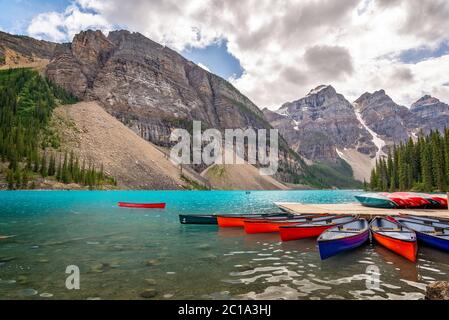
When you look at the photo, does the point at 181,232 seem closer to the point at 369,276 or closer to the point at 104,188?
the point at 369,276

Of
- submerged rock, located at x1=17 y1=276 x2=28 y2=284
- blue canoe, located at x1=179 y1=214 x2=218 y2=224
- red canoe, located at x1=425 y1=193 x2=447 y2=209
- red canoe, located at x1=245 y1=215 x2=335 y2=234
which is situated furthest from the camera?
red canoe, located at x1=425 y1=193 x2=447 y2=209

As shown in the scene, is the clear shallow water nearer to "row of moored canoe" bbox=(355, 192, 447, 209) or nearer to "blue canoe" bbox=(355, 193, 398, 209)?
"blue canoe" bbox=(355, 193, 398, 209)

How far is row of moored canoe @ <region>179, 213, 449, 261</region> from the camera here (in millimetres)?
19705

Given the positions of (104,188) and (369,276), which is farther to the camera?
(104,188)

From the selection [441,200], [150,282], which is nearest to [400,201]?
[441,200]

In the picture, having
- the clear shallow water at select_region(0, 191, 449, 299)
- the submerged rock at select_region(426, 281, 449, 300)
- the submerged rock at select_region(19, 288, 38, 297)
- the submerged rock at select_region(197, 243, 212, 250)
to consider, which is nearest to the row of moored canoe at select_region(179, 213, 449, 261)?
the clear shallow water at select_region(0, 191, 449, 299)

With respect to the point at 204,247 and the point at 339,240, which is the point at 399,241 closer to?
the point at 339,240

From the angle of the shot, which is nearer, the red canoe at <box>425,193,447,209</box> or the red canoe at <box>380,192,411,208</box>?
the red canoe at <box>425,193,447,209</box>

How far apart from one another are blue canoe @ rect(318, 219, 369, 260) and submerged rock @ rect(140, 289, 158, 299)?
1046 cm

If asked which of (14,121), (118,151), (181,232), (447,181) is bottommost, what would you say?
(181,232)

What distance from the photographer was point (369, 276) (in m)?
15.9
